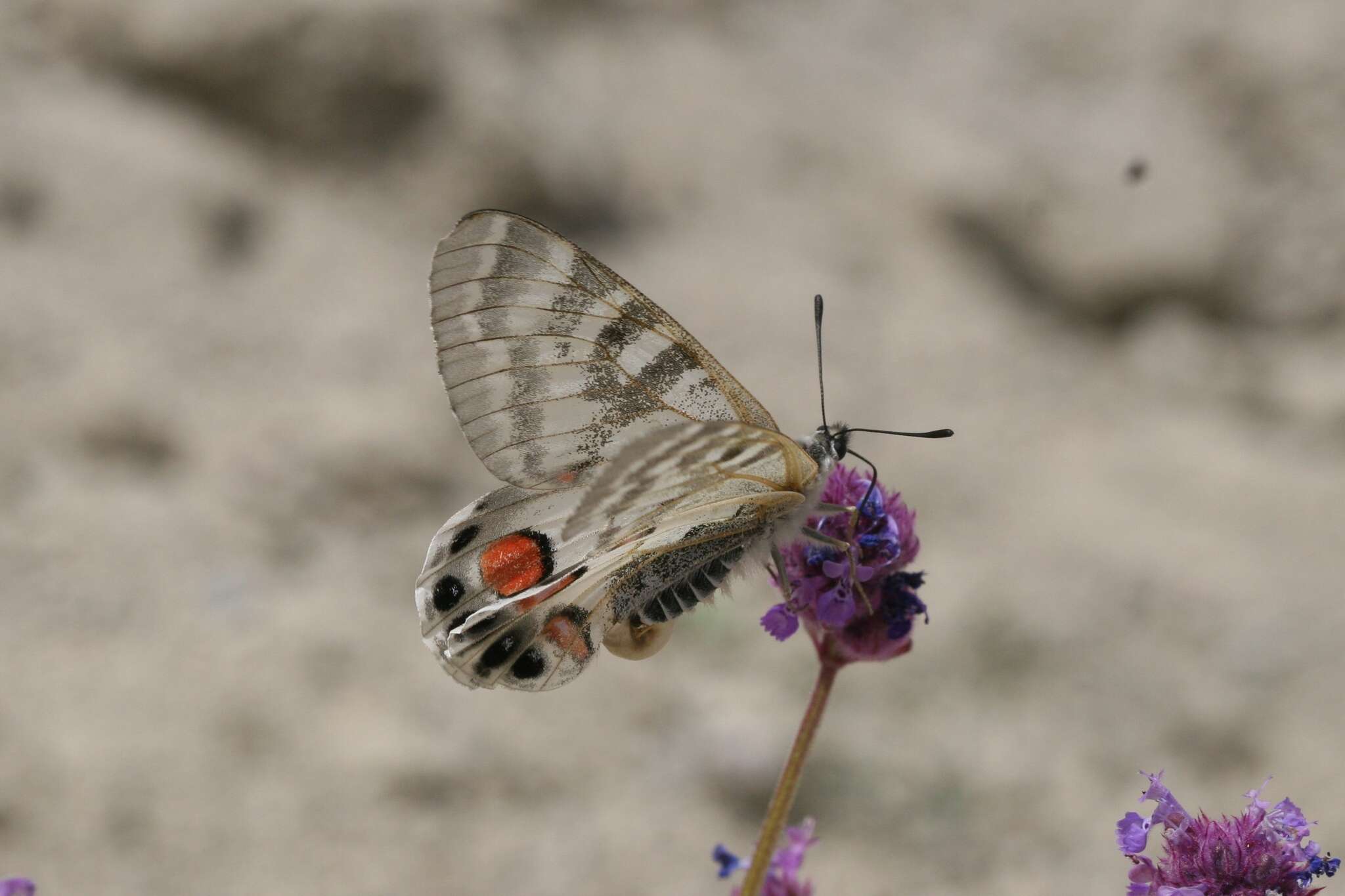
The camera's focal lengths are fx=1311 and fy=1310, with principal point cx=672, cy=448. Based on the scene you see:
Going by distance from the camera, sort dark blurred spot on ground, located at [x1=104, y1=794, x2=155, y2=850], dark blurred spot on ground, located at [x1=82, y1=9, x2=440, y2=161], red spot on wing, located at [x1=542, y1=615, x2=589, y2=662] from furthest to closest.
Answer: dark blurred spot on ground, located at [x1=82, y1=9, x2=440, y2=161]
dark blurred spot on ground, located at [x1=104, y1=794, x2=155, y2=850]
red spot on wing, located at [x1=542, y1=615, x2=589, y2=662]

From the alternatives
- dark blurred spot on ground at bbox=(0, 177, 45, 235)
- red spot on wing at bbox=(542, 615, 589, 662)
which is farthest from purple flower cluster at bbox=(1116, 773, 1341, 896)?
dark blurred spot on ground at bbox=(0, 177, 45, 235)

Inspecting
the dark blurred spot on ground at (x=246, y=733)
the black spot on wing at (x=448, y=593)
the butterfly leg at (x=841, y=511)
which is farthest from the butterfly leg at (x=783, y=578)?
the dark blurred spot on ground at (x=246, y=733)

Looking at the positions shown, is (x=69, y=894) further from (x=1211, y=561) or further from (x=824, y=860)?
(x=1211, y=561)

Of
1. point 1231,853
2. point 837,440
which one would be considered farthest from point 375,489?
point 1231,853

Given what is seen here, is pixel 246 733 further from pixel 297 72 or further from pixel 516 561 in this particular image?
pixel 297 72

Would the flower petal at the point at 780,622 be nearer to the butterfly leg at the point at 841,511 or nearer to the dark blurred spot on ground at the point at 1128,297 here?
the butterfly leg at the point at 841,511

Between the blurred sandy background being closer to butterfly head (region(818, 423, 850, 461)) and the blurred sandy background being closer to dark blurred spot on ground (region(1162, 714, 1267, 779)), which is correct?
dark blurred spot on ground (region(1162, 714, 1267, 779))

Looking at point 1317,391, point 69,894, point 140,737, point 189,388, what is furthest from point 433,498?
point 1317,391

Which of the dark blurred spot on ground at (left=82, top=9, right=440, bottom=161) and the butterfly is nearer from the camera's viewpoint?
the butterfly
